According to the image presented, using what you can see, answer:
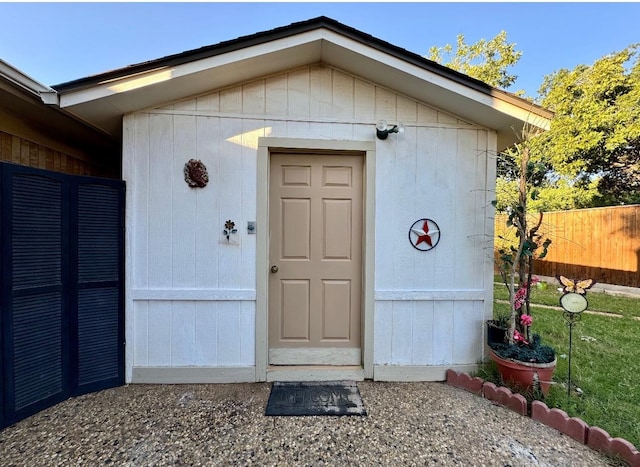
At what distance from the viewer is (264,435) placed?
2012mm

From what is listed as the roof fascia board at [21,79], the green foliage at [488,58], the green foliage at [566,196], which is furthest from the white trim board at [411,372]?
the green foliage at [488,58]

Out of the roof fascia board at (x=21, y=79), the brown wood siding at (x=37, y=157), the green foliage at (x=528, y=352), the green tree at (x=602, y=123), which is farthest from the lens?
the green tree at (x=602, y=123)

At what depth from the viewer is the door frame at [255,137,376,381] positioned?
2691 mm

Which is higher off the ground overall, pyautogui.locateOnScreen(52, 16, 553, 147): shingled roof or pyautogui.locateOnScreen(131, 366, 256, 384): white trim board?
pyautogui.locateOnScreen(52, 16, 553, 147): shingled roof

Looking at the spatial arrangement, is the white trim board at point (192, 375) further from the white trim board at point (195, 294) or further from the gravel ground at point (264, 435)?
the white trim board at point (195, 294)

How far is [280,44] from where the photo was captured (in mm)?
2389

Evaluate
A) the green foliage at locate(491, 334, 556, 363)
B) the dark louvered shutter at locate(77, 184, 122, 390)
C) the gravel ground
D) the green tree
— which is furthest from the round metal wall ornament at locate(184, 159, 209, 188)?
the green tree

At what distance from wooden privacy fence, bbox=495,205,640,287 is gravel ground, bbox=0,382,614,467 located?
17.2 feet

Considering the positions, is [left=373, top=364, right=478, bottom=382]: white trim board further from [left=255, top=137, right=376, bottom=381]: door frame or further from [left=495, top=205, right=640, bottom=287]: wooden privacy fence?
[left=495, top=205, right=640, bottom=287]: wooden privacy fence

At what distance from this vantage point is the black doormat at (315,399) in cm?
228

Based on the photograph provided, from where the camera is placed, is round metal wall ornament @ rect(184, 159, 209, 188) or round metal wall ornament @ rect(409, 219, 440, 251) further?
round metal wall ornament @ rect(409, 219, 440, 251)

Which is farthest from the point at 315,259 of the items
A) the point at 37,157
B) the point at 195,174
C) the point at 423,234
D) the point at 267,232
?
the point at 37,157

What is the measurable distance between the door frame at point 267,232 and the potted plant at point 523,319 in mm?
1159

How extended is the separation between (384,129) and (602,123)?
8.94m
